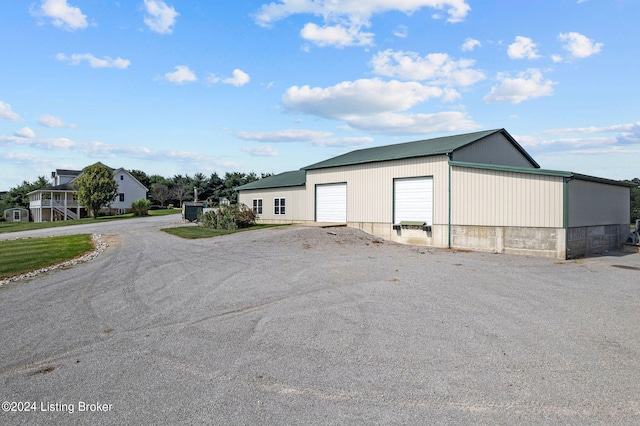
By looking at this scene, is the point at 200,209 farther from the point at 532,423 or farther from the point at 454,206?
the point at 532,423

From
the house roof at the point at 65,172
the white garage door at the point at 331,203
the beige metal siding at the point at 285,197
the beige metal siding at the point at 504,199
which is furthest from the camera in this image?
the house roof at the point at 65,172

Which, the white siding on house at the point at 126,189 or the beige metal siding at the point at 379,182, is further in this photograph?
the white siding on house at the point at 126,189

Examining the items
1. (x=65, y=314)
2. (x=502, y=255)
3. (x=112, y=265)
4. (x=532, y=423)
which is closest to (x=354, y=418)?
(x=532, y=423)

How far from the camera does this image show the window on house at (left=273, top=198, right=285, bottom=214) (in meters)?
28.3

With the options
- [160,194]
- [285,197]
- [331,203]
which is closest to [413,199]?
[331,203]

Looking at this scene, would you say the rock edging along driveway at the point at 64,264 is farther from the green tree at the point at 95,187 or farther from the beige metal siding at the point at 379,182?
the green tree at the point at 95,187

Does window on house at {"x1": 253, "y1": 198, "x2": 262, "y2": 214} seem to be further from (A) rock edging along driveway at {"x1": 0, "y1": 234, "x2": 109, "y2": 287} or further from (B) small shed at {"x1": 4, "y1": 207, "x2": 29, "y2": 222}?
(B) small shed at {"x1": 4, "y1": 207, "x2": 29, "y2": 222}

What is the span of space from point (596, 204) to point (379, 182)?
1014 centimetres

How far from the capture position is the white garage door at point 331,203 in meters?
23.3

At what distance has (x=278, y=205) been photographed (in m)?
28.7

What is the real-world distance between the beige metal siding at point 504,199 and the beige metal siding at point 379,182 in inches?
29.9

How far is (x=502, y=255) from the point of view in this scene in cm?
1547

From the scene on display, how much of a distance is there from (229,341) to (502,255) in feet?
43.6

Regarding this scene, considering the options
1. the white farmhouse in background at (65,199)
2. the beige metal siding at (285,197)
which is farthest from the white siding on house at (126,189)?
the beige metal siding at (285,197)
